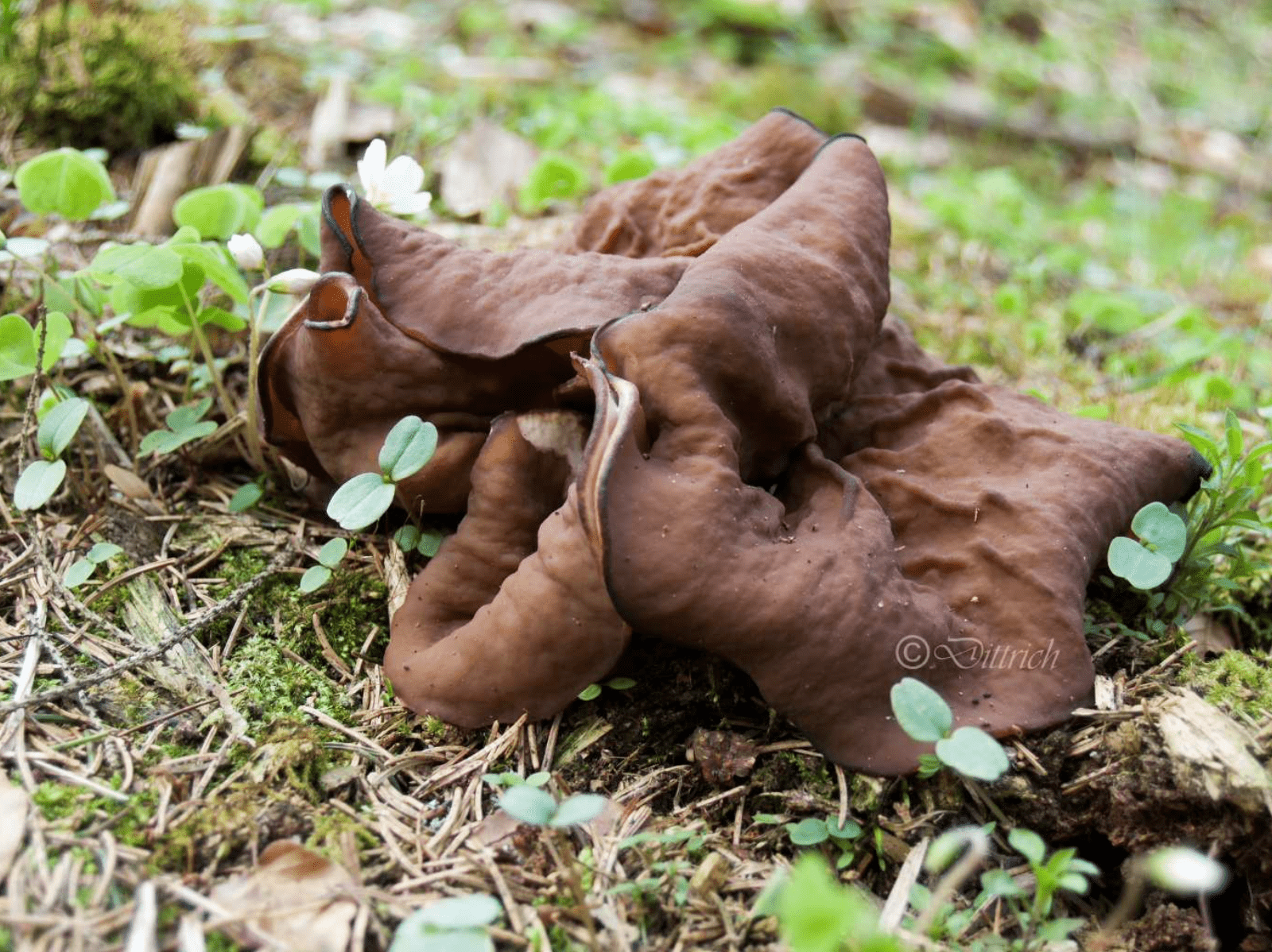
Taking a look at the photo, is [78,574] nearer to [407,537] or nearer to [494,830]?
[407,537]

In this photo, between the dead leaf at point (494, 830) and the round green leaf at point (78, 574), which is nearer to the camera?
the dead leaf at point (494, 830)

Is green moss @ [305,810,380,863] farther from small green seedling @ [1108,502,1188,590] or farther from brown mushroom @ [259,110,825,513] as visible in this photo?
small green seedling @ [1108,502,1188,590]

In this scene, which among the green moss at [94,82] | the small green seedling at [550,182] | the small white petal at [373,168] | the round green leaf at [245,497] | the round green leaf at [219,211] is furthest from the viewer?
the small green seedling at [550,182]

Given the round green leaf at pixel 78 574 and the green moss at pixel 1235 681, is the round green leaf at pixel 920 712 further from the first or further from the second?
the round green leaf at pixel 78 574

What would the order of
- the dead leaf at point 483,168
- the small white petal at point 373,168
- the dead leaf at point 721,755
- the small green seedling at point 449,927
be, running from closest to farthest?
the small green seedling at point 449,927 → the dead leaf at point 721,755 → the small white petal at point 373,168 → the dead leaf at point 483,168

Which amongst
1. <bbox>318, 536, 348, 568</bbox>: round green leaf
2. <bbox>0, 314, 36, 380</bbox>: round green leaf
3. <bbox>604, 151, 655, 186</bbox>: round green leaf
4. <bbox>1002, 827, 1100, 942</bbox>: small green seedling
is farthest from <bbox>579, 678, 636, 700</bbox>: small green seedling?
<bbox>604, 151, 655, 186</bbox>: round green leaf

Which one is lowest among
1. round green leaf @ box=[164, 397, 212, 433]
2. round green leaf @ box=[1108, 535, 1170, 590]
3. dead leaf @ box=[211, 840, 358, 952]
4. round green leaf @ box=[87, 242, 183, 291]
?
dead leaf @ box=[211, 840, 358, 952]

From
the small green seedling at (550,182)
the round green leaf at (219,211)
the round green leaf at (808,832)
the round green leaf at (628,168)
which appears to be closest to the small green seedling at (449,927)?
the round green leaf at (808,832)

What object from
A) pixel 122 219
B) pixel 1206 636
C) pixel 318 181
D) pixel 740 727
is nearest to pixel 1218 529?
pixel 1206 636
